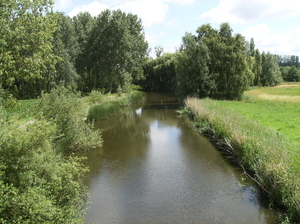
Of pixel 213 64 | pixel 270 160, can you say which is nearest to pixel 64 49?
pixel 213 64

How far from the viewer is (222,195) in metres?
10.1

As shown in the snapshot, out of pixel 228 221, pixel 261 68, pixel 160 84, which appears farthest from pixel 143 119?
pixel 261 68

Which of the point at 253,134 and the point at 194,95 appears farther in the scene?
the point at 194,95

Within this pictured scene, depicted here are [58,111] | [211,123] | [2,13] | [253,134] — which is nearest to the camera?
[2,13]

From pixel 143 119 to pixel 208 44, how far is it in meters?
17.4

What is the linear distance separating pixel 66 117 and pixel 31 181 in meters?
8.43

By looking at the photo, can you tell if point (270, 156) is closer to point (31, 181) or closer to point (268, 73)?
point (31, 181)

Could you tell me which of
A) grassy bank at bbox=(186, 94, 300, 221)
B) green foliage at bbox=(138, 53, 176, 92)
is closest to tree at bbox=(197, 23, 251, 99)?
green foliage at bbox=(138, 53, 176, 92)

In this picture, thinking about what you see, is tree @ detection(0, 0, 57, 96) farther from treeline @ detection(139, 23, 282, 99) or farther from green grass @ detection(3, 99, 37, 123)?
treeline @ detection(139, 23, 282, 99)

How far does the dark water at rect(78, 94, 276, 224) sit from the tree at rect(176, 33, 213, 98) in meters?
20.2

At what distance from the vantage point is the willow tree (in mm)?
44125

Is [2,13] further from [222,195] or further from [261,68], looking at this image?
[261,68]

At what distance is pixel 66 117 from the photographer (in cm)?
1434

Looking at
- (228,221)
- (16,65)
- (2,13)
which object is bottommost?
(228,221)
